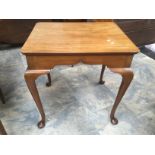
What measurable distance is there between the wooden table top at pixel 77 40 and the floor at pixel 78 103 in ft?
1.88

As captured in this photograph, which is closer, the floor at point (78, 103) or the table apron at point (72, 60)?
the table apron at point (72, 60)

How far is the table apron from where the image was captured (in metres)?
0.90

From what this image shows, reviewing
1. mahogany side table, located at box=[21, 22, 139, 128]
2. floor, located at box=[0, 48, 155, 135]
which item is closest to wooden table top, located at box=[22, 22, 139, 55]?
mahogany side table, located at box=[21, 22, 139, 128]

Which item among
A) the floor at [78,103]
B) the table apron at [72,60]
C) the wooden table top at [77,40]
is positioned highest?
the wooden table top at [77,40]

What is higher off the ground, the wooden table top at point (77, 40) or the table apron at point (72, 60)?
the wooden table top at point (77, 40)

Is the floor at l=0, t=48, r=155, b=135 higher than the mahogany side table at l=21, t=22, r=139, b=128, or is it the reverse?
the mahogany side table at l=21, t=22, r=139, b=128

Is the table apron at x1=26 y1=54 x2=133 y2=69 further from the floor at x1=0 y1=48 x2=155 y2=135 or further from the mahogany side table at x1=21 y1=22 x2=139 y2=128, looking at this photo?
the floor at x1=0 y1=48 x2=155 y2=135

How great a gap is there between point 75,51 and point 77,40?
12 centimetres

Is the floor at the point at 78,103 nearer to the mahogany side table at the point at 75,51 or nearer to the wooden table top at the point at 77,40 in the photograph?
the mahogany side table at the point at 75,51

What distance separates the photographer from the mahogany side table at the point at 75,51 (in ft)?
2.89

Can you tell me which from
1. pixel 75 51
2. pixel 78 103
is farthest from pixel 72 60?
pixel 78 103

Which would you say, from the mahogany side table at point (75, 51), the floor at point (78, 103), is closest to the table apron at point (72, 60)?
the mahogany side table at point (75, 51)

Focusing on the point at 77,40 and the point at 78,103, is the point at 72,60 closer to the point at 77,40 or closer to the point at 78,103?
the point at 77,40

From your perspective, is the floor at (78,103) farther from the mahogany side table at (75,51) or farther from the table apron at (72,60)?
the table apron at (72,60)
